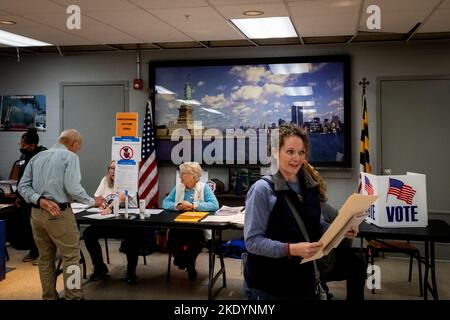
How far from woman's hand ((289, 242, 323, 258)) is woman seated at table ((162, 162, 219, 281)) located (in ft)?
8.17

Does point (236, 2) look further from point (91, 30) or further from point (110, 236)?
point (110, 236)

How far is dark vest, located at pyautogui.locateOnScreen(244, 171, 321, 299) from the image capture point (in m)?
1.85

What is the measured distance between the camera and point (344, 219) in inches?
67.8

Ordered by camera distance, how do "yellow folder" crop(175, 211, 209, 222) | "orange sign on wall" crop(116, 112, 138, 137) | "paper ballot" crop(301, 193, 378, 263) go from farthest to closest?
"orange sign on wall" crop(116, 112, 138, 137), "yellow folder" crop(175, 211, 209, 222), "paper ballot" crop(301, 193, 378, 263)

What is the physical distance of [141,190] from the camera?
5.79 metres

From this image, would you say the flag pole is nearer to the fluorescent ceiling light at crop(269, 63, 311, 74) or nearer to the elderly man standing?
the fluorescent ceiling light at crop(269, 63, 311, 74)

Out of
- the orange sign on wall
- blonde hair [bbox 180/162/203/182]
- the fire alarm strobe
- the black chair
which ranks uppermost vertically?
the fire alarm strobe

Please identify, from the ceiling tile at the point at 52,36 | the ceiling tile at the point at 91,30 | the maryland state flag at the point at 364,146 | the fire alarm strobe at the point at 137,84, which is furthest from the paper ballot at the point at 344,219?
the fire alarm strobe at the point at 137,84

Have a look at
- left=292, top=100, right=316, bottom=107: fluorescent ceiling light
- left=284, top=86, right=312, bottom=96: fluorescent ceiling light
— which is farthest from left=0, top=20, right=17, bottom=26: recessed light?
left=292, top=100, right=316, bottom=107: fluorescent ceiling light

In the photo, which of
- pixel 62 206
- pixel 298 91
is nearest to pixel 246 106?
pixel 298 91

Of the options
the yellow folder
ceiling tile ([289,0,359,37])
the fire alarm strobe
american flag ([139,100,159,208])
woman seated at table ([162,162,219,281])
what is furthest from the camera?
the fire alarm strobe

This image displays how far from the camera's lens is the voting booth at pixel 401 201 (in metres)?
3.56

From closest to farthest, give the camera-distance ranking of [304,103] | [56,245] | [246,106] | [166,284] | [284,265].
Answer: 1. [284,265]
2. [56,245]
3. [166,284]
4. [304,103]
5. [246,106]

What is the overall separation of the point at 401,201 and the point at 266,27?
2.26 meters
